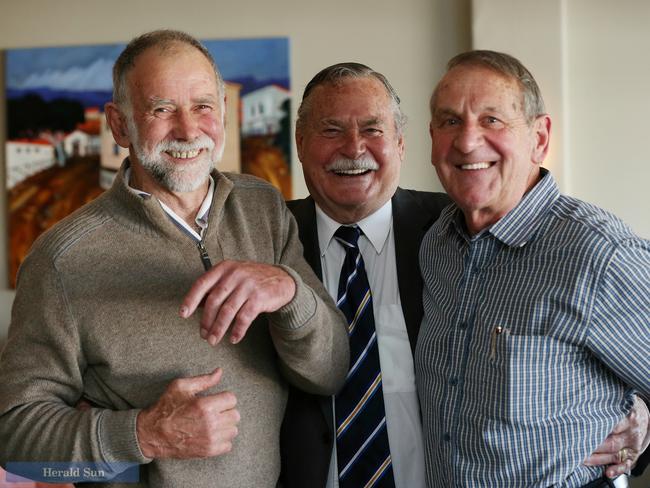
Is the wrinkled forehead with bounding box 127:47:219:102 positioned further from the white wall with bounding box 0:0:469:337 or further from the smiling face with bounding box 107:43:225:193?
the white wall with bounding box 0:0:469:337

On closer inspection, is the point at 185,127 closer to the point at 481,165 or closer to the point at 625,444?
the point at 481,165

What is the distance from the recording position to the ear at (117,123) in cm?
175

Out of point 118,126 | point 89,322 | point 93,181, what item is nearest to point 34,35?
point 93,181

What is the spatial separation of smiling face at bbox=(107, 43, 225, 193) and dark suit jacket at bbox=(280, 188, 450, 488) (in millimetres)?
518

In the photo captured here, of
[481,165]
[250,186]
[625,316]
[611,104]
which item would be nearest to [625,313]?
[625,316]

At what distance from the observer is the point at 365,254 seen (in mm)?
2105

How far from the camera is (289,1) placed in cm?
482

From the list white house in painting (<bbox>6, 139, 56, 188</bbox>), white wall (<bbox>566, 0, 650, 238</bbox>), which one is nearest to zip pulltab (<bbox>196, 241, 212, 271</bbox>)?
white wall (<bbox>566, 0, 650, 238</bbox>)

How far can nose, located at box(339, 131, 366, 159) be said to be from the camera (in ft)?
7.09

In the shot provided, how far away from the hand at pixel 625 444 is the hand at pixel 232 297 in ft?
2.48

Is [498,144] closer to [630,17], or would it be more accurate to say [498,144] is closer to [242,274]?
[242,274]

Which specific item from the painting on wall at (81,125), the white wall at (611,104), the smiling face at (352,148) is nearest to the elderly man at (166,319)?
the smiling face at (352,148)

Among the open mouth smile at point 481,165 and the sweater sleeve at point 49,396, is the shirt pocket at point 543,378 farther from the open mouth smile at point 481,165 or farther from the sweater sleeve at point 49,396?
the sweater sleeve at point 49,396

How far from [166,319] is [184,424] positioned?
236mm
